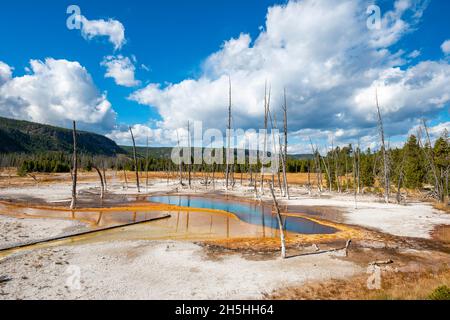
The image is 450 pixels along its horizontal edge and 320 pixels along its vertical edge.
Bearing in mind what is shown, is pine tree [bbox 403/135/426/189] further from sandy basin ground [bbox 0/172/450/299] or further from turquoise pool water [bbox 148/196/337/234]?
sandy basin ground [bbox 0/172/450/299]

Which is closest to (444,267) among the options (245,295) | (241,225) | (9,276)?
(245,295)

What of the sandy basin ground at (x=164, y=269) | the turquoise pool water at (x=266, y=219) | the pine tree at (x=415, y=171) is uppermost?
the pine tree at (x=415, y=171)

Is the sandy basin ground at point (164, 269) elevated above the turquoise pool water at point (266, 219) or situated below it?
below

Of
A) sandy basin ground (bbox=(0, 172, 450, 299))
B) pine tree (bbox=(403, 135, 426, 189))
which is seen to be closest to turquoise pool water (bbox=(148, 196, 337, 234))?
sandy basin ground (bbox=(0, 172, 450, 299))

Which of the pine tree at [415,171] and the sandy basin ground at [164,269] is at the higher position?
the pine tree at [415,171]

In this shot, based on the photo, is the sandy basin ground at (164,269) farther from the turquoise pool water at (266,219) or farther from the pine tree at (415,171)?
the pine tree at (415,171)

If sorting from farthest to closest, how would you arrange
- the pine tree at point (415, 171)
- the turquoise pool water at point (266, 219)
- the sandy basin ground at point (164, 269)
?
1. the pine tree at point (415, 171)
2. the turquoise pool water at point (266, 219)
3. the sandy basin ground at point (164, 269)

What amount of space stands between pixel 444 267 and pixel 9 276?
67.7ft

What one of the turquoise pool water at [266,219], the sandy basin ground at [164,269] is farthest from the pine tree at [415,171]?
the sandy basin ground at [164,269]

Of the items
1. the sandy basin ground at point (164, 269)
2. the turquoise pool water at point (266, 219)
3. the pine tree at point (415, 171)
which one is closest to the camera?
the sandy basin ground at point (164, 269)

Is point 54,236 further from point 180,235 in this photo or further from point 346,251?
point 346,251

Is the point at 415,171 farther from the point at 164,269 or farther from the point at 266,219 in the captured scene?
the point at 164,269

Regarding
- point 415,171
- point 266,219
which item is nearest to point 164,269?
point 266,219

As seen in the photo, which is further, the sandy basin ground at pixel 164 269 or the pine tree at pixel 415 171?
the pine tree at pixel 415 171
